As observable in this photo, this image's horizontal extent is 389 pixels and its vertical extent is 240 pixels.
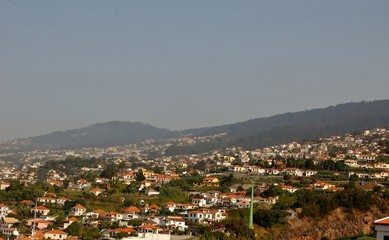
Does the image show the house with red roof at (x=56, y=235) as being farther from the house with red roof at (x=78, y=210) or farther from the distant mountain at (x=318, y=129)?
the distant mountain at (x=318, y=129)

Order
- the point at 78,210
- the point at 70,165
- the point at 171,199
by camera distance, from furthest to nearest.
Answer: the point at 70,165, the point at 171,199, the point at 78,210

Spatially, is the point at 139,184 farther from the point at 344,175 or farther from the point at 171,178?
the point at 344,175

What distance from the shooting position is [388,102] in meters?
200

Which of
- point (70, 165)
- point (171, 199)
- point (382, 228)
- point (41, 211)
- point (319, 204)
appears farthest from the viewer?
point (70, 165)

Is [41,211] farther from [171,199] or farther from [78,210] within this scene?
[171,199]

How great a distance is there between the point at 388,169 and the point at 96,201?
26689mm

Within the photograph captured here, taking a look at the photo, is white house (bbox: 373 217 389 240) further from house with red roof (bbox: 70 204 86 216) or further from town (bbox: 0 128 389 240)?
house with red roof (bbox: 70 204 86 216)

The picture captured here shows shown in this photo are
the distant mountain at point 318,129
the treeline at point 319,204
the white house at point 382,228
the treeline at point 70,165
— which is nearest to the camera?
the white house at point 382,228

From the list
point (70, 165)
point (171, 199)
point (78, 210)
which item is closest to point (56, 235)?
point (78, 210)

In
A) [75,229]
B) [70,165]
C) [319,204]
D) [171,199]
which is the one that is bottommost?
[75,229]

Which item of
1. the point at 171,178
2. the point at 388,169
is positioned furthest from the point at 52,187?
the point at 388,169

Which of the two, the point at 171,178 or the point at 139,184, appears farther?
the point at 171,178

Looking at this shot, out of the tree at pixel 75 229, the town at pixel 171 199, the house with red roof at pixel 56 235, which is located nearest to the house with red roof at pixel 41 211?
the town at pixel 171 199

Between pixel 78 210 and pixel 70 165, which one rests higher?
pixel 70 165
